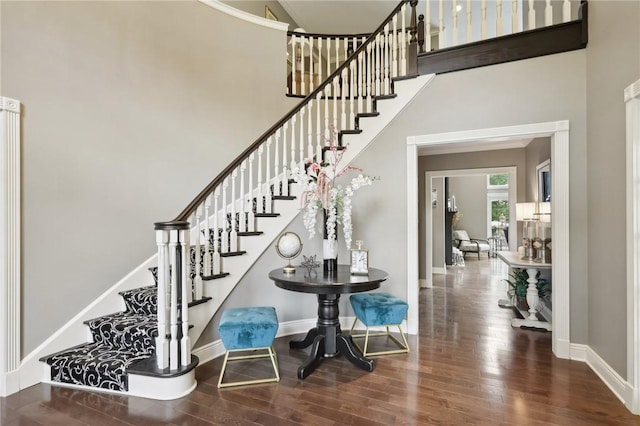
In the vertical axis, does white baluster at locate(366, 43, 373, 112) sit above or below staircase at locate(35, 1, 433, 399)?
above

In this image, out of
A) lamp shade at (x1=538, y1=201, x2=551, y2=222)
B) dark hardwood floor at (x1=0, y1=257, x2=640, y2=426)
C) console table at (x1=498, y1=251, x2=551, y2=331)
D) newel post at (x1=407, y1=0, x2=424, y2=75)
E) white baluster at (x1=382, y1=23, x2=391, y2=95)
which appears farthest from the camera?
lamp shade at (x1=538, y1=201, x2=551, y2=222)

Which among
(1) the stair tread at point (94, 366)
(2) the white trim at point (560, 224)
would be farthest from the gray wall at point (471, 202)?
(1) the stair tread at point (94, 366)

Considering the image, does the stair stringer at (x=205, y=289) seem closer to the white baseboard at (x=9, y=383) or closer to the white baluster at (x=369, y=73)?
the white baseboard at (x=9, y=383)

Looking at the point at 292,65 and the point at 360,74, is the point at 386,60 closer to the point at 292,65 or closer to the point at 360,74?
the point at 360,74

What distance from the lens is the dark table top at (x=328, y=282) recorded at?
2660 millimetres

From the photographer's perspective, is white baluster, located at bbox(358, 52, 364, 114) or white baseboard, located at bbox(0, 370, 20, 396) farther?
white baluster, located at bbox(358, 52, 364, 114)

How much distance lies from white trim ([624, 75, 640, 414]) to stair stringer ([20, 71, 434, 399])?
6.24 feet

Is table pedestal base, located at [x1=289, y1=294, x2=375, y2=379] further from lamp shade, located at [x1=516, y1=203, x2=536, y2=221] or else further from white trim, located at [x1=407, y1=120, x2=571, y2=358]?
lamp shade, located at [x1=516, y1=203, x2=536, y2=221]

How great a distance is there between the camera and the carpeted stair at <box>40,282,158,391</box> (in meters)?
2.51

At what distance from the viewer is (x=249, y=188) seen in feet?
11.6

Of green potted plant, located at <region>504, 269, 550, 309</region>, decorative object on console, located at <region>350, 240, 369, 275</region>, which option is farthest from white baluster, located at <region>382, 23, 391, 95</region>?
green potted plant, located at <region>504, 269, 550, 309</region>

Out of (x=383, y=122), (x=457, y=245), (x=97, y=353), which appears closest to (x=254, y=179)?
(x=383, y=122)

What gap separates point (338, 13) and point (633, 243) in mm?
6092

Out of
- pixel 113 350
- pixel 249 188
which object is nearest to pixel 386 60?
pixel 249 188
